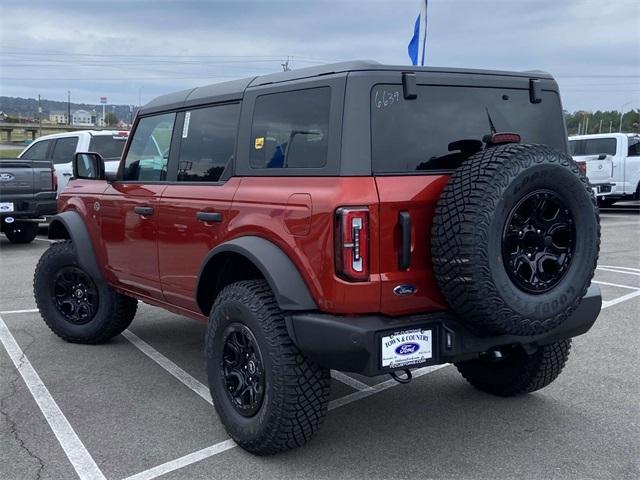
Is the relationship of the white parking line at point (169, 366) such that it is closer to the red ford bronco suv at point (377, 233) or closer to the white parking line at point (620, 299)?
the red ford bronco suv at point (377, 233)

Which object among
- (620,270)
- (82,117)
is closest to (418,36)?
(620,270)

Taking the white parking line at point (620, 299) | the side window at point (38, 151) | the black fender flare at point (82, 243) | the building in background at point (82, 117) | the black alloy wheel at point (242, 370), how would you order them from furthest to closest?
the building in background at point (82, 117) → the side window at point (38, 151) → the white parking line at point (620, 299) → the black fender flare at point (82, 243) → the black alloy wheel at point (242, 370)

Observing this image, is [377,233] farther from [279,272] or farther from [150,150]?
[150,150]

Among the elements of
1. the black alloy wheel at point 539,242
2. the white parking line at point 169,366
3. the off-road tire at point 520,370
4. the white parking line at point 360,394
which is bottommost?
the white parking line at point 360,394

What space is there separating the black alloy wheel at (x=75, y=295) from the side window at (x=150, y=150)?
1106mm

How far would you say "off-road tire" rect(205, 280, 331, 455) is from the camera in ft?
10.5

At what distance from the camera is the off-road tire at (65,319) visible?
17.6ft

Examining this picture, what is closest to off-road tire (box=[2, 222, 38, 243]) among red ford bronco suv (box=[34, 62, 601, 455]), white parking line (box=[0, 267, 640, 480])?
white parking line (box=[0, 267, 640, 480])

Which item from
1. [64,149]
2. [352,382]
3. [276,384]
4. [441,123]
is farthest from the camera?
[64,149]

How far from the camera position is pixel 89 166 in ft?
17.2

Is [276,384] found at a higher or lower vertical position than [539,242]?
lower

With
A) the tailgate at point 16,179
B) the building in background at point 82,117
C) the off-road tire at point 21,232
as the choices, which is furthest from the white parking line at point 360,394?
the building in background at point 82,117

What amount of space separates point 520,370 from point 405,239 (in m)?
1.58

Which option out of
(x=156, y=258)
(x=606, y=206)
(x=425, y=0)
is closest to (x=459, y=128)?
(x=156, y=258)
